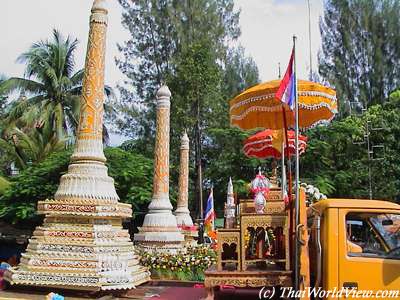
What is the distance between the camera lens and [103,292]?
6348 mm

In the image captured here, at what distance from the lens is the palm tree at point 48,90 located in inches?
894

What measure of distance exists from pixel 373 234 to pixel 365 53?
2591 cm

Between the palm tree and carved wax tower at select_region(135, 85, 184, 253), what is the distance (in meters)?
11.7

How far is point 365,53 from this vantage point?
28203 millimetres

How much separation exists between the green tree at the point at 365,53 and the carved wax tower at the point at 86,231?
22088 millimetres

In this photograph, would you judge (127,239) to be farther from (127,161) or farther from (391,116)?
(391,116)

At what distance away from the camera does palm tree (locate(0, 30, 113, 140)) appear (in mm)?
22719

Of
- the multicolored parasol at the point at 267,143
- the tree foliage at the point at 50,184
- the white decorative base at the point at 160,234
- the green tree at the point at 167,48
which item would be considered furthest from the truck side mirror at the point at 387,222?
the green tree at the point at 167,48

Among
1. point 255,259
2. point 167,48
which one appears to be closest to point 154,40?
point 167,48

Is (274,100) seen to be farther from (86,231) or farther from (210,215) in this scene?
(210,215)

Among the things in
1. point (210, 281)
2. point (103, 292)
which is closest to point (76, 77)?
point (103, 292)

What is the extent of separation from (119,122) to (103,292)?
818 inches

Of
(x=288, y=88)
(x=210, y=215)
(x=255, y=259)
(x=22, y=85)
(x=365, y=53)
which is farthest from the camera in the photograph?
(x=365, y=53)

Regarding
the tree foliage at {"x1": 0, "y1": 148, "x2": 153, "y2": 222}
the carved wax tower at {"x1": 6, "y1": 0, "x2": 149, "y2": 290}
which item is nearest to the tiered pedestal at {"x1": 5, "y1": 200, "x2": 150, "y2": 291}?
the carved wax tower at {"x1": 6, "y1": 0, "x2": 149, "y2": 290}
